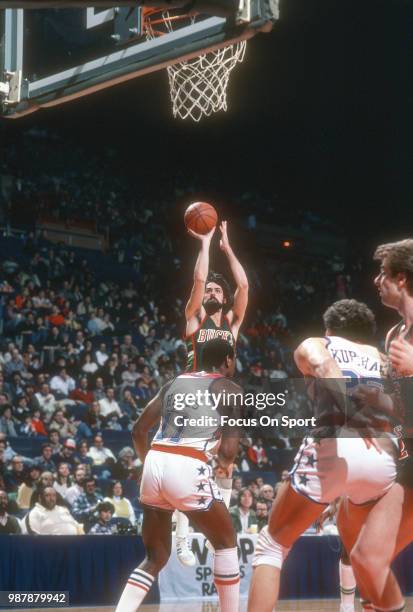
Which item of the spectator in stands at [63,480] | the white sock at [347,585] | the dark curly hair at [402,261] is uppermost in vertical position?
the dark curly hair at [402,261]

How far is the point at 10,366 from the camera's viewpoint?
1463cm

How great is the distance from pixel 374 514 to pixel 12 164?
729 inches

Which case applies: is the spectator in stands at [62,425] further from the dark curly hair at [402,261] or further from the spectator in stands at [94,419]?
the dark curly hair at [402,261]

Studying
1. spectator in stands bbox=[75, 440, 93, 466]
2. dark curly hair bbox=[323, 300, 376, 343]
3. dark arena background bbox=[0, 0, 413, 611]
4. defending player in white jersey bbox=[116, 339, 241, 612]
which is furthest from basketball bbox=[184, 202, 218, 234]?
spectator in stands bbox=[75, 440, 93, 466]

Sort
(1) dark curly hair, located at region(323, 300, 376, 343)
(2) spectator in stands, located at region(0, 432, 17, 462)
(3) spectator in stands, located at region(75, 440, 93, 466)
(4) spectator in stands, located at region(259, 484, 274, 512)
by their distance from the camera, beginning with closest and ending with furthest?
(1) dark curly hair, located at region(323, 300, 376, 343), (2) spectator in stands, located at region(0, 432, 17, 462), (4) spectator in stands, located at region(259, 484, 274, 512), (3) spectator in stands, located at region(75, 440, 93, 466)

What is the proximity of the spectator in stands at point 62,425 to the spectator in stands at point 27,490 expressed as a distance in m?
1.69

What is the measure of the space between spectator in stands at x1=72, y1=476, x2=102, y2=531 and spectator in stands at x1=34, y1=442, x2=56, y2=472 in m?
0.60

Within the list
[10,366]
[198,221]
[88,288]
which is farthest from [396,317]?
[198,221]

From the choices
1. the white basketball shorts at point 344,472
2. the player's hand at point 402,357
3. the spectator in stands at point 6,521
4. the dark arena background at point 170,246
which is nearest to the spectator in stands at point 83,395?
the dark arena background at point 170,246

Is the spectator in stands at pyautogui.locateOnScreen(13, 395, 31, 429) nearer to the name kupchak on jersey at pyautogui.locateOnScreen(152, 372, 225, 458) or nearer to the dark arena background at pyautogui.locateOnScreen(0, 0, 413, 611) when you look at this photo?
the dark arena background at pyautogui.locateOnScreen(0, 0, 413, 611)

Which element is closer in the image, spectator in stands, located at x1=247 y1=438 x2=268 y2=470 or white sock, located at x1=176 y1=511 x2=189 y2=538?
white sock, located at x1=176 y1=511 x2=189 y2=538

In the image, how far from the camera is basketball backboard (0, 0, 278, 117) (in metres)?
6.19

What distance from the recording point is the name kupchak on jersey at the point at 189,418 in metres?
5.62

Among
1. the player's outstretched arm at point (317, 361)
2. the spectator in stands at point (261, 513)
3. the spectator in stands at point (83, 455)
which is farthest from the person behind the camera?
the spectator in stands at point (83, 455)
